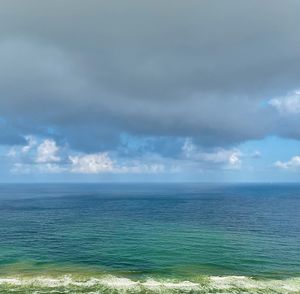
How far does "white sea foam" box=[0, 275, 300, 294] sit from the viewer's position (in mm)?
61062

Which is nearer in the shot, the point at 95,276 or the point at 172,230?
the point at 95,276

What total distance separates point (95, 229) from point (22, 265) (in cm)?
4461

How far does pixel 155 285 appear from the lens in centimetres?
6291

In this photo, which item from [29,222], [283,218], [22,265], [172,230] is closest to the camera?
[22,265]

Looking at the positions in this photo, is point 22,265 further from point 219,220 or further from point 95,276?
point 219,220

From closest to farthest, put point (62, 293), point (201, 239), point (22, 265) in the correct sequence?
point (62, 293) → point (22, 265) → point (201, 239)

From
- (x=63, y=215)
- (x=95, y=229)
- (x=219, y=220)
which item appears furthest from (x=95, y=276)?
(x=63, y=215)

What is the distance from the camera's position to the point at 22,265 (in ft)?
245

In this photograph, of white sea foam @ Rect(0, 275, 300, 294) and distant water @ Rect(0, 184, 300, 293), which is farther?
distant water @ Rect(0, 184, 300, 293)

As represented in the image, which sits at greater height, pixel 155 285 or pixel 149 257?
pixel 149 257

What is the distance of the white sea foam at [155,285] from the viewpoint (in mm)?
61062

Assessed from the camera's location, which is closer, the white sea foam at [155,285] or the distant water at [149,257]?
the white sea foam at [155,285]

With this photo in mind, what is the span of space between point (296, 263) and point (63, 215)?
367 feet

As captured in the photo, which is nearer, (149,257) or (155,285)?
(155,285)
